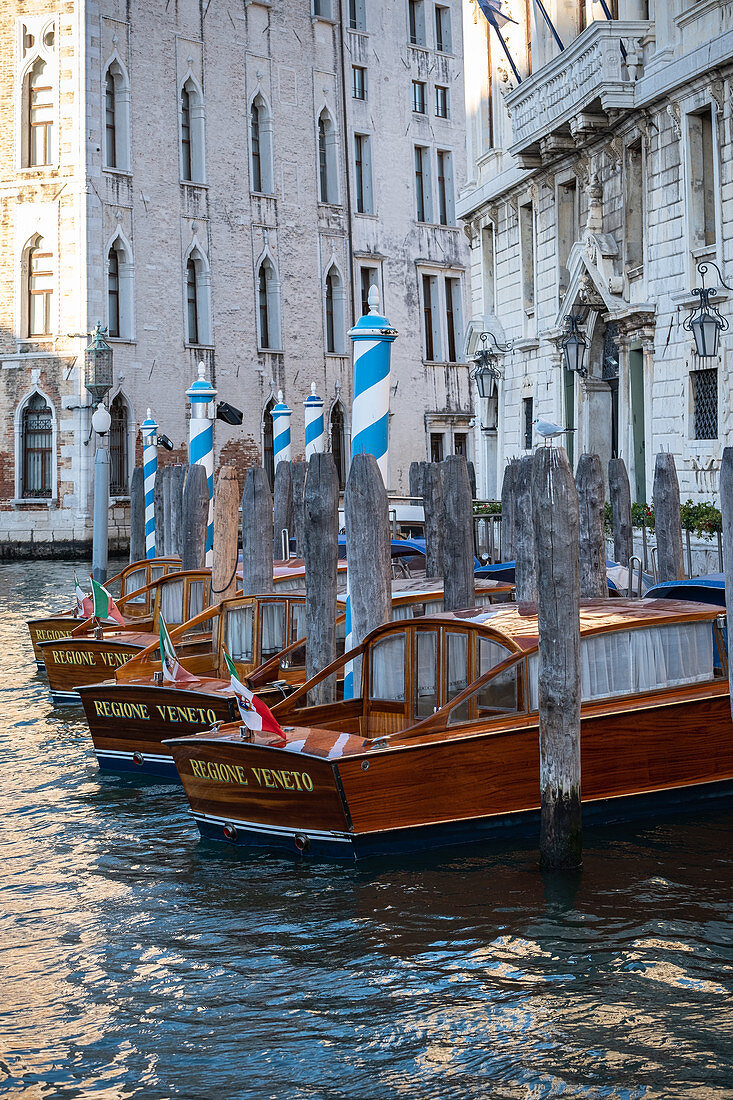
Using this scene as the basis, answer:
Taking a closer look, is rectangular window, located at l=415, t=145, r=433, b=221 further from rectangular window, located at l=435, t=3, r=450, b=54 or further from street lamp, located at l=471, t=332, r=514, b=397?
street lamp, located at l=471, t=332, r=514, b=397

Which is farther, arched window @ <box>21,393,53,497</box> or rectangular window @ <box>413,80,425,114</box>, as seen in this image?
rectangular window @ <box>413,80,425,114</box>

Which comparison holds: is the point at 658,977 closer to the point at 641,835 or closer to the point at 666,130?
the point at 641,835

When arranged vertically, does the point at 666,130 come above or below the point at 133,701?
above

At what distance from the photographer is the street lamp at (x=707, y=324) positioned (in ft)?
49.5

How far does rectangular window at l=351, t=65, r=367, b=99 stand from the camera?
37.6m

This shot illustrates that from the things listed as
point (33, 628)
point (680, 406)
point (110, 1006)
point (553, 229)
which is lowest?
point (110, 1006)

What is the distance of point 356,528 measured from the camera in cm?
948

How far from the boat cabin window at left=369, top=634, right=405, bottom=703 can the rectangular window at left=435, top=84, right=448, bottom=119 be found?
33489mm

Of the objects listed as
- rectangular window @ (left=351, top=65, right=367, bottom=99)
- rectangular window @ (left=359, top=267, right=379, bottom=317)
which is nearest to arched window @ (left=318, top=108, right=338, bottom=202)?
rectangular window @ (left=351, top=65, right=367, bottom=99)

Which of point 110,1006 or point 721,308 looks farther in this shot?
point 721,308

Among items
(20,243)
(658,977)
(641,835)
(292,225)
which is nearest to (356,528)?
(641,835)

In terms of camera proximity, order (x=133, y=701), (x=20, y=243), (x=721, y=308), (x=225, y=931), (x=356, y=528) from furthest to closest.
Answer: (x=20, y=243), (x=721, y=308), (x=133, y=701), (x=356, y=528), (x=225, y=931)

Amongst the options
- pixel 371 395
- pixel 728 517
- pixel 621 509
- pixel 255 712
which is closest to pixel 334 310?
pixel 621 509

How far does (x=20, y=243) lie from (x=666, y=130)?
18.9 m
